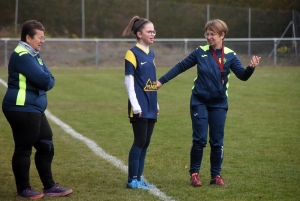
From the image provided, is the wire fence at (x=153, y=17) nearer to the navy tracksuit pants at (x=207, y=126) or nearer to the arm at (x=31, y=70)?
the navy tracksuit pants at (x=207, y=126)

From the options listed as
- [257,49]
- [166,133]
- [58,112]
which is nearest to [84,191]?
[166,133]

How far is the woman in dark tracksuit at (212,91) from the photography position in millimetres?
6754

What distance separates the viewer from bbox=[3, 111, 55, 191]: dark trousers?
20.1ft

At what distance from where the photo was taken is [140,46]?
6.66 meters

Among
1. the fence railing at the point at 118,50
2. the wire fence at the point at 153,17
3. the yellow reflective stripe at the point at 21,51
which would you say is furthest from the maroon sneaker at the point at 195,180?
the wire fence at the point at 153,17

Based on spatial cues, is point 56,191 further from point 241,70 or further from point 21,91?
point 241,70

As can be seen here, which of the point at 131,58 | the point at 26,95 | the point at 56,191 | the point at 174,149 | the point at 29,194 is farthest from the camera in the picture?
the point at 174,149

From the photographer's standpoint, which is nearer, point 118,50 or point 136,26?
point 136,26

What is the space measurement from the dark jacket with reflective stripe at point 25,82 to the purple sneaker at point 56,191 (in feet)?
2.84

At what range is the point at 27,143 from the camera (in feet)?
20.2

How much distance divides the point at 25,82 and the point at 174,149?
3778mm

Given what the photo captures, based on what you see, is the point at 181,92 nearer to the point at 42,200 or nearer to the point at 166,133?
the point at 166,133

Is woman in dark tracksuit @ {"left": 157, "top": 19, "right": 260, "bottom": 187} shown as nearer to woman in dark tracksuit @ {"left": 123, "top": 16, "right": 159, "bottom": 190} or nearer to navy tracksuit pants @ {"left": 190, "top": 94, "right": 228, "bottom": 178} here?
navy tracksuit pants @ {"left": 190, "top": 94, "right": 228, "bottom": 178}

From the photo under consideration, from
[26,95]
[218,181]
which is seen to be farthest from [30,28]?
→ [218,181]
